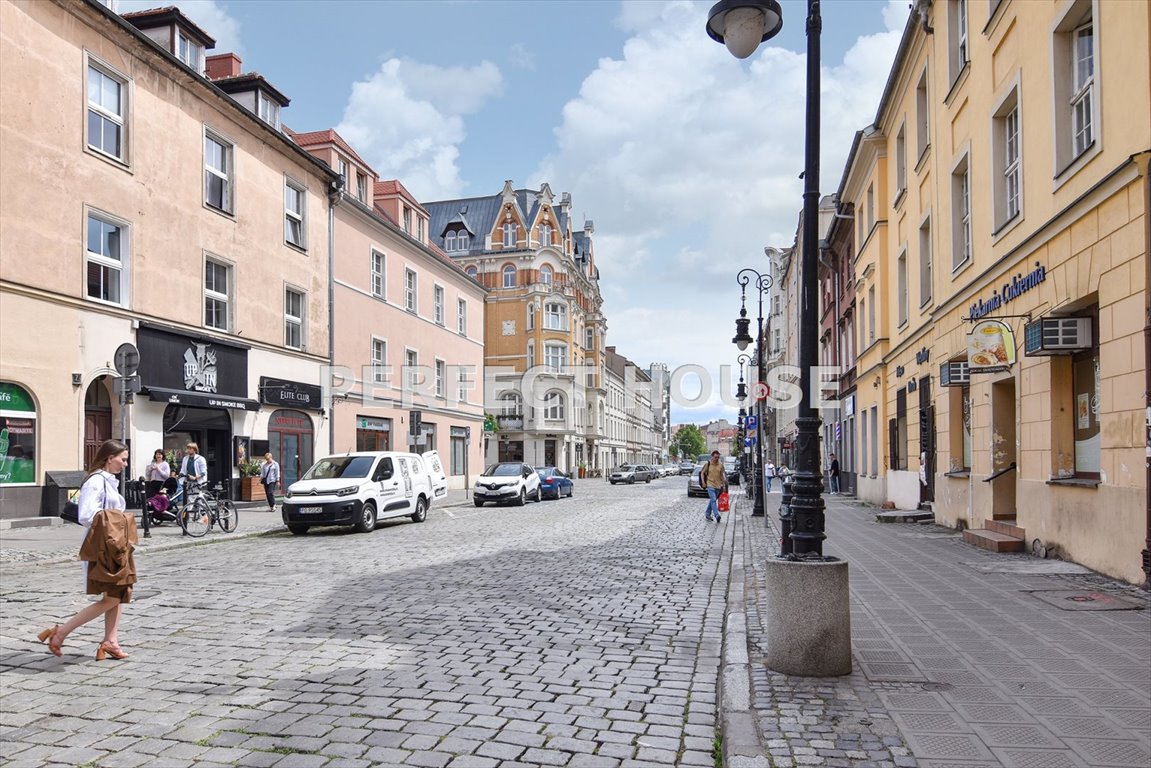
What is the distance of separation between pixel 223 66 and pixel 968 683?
2724cm

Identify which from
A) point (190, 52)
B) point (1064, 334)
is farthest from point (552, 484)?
point (1064, 334)

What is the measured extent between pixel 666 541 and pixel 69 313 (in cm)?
1293

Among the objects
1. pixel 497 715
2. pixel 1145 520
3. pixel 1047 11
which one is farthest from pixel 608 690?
pixel 1047 11

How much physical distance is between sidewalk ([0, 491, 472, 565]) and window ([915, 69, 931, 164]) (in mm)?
16465

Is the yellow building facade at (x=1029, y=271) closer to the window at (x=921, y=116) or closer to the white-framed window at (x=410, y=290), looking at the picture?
the window at (x=921, y=116)

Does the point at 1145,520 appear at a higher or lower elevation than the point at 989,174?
lower

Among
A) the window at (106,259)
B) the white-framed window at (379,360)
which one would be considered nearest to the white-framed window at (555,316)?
the white-framed window at (379,360)

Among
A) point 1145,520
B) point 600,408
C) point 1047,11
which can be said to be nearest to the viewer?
point 1145,520

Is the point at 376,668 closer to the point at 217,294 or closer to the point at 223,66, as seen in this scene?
the point at 217,294

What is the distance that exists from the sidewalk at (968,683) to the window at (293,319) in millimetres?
20147

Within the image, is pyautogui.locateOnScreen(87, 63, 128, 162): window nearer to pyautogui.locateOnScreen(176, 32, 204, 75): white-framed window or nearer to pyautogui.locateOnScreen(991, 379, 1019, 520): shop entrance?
pyautogui.locateOnScreen(176, 32, 204, 75): white-framed window

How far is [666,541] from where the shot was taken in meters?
15.7

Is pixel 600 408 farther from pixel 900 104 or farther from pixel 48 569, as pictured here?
pixel 48 569

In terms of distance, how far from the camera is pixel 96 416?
18.5m
